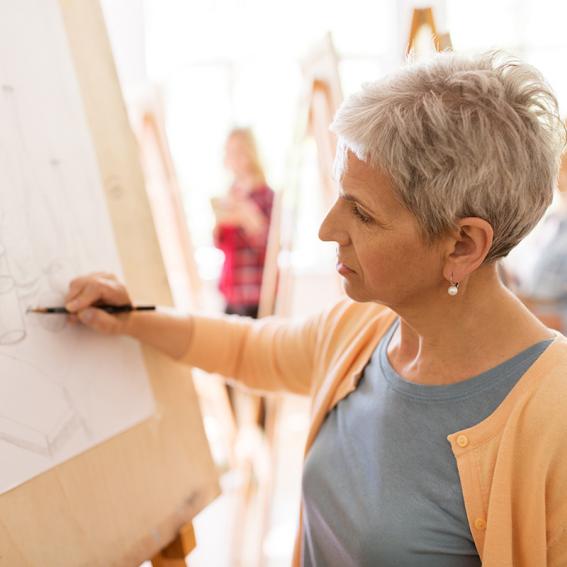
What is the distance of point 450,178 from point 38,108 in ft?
2.05

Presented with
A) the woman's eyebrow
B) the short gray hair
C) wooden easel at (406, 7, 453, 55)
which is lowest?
the woman's eyebrow

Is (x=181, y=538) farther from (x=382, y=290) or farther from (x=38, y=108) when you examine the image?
(x=38, y=108)

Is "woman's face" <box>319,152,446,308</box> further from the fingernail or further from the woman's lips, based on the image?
the fingernail

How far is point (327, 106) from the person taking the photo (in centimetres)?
178

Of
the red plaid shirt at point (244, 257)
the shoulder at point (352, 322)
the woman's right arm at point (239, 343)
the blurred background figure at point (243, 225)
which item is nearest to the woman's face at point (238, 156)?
the blurred background figure at point (243, 225)

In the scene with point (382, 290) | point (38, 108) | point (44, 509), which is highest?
point (38, 108)

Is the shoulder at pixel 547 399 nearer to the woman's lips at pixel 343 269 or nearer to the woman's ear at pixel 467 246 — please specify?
the woman's ear at pixel 467 246

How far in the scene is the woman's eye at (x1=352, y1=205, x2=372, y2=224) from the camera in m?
0.89

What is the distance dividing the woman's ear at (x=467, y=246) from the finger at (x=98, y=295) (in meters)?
0.52

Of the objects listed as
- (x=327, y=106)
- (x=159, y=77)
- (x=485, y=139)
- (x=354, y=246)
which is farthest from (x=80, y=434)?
(x=159, y=77)

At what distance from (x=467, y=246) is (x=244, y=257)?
7.24ft

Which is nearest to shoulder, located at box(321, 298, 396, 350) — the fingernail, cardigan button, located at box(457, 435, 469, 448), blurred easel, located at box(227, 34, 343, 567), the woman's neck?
the woman's neck

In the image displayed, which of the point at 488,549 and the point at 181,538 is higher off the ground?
the point at 488,549

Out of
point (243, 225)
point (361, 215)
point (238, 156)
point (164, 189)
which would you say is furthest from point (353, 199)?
point (238, 156)
